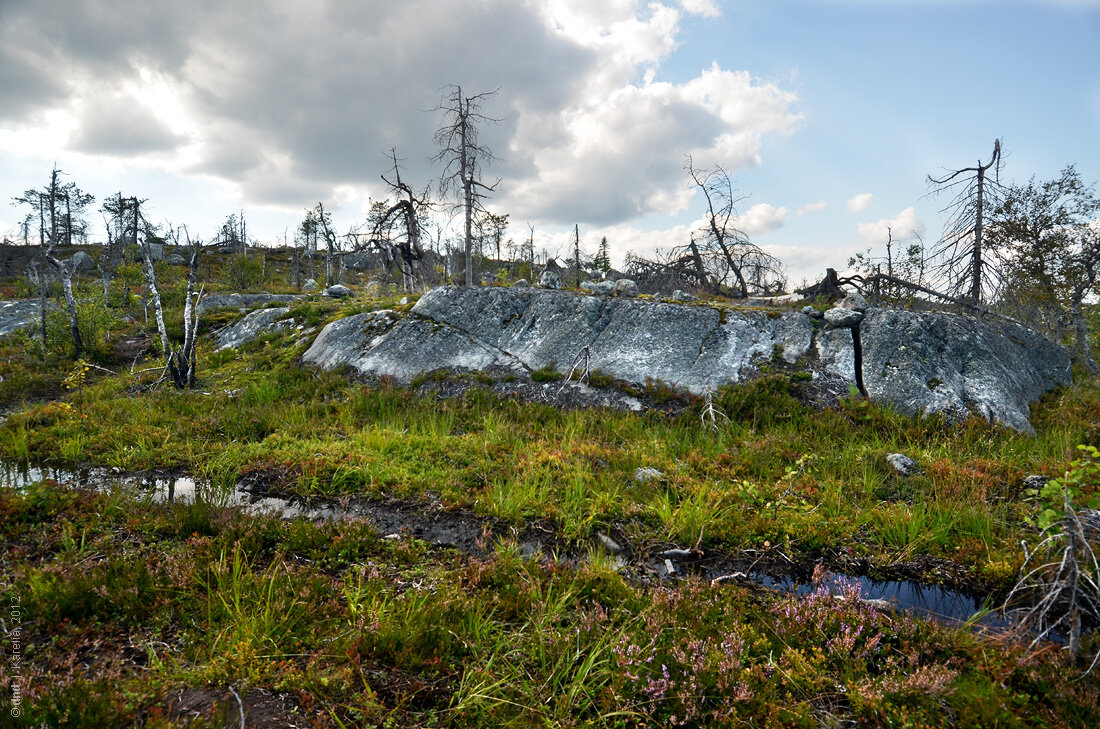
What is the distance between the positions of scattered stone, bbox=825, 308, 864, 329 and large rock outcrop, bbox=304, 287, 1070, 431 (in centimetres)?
16

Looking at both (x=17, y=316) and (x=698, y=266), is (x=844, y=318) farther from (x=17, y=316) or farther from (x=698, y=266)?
(x=17, y=316)

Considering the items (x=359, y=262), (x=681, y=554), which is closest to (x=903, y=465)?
(x=681, y=554)

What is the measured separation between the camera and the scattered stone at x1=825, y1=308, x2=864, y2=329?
10.5 metres

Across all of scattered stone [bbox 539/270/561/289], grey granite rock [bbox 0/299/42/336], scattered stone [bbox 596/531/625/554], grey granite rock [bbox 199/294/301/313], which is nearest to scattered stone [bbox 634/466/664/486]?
scattered stone [bbox 596/531/625/554]

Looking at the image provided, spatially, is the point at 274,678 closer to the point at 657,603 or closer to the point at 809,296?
the point at 657,603

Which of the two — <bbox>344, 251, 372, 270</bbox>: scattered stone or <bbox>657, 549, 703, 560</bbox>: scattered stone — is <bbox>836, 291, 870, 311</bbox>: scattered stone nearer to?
<bbox>657, 549, 703, 560</bbox>: scattered stone

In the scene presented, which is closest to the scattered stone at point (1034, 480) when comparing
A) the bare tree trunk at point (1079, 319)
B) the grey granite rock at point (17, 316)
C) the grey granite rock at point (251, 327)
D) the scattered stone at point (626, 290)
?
the scattered stone at point (626, 290)

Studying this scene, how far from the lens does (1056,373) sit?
11.3 metres

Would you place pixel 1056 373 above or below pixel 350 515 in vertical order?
above

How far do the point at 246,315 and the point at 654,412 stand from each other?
17.1 metres

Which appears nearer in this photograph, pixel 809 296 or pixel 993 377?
pixel 993 377

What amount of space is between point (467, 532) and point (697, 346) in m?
7.34

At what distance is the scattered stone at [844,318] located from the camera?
1051cm

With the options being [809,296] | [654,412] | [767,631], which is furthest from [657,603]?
[809,296]
